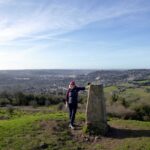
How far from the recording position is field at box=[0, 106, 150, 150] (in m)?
12.4

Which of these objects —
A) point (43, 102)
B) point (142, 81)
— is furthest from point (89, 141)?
point (142, 81)

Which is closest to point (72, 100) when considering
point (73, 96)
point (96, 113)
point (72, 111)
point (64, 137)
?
point (73, 96)

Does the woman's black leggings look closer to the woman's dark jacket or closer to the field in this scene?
the woman's dark jacket

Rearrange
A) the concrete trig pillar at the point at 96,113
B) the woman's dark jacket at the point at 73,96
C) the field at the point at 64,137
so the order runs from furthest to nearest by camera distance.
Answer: the woman's dark jacket at the point at 73,96 → the concrete trig pillar at the point at 96,113 → the field at the point at 64,137

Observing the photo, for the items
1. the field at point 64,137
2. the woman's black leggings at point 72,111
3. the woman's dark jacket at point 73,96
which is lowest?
the field at point 64,137

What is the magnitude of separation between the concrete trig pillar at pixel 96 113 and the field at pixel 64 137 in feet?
1.12

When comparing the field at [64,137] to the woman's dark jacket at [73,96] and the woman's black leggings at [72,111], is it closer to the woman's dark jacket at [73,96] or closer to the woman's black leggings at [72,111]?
the woman's black leggings at [72,111]

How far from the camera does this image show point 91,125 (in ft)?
44.7

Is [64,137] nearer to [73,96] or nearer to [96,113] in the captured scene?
[96,113]

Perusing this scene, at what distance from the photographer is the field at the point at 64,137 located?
12.4m

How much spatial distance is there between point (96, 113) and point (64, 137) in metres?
1.62

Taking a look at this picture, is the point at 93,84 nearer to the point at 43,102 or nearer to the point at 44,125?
the point at 44,125

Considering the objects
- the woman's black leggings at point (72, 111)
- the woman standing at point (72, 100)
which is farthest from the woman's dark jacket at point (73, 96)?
the woman's black leggings at point (72, 111)

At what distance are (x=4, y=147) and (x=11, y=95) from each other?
40.6 m
